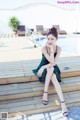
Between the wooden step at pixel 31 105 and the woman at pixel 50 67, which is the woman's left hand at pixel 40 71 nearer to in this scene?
the woman at pixel 50 67

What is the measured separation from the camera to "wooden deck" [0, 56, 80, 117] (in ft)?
9.86

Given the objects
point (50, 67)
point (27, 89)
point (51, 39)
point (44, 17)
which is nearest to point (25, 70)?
point (27, 89)

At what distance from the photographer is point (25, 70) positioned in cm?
370

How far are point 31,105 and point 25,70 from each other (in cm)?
85

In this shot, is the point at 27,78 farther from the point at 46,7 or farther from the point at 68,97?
the point at 46,7

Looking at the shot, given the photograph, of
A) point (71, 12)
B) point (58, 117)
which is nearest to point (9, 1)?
point (71, 12)

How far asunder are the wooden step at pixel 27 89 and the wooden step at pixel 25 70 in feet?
0.32

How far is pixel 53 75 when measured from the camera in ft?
9.96

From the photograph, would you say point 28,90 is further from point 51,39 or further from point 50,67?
point 51,39

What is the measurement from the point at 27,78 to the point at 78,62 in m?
1.38

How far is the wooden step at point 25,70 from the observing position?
11.0ft

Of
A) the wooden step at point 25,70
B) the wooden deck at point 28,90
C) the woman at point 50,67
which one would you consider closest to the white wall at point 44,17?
the wooden step at point 25,70

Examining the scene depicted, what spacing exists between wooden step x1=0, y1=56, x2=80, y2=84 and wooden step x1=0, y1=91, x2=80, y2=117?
1.31ft

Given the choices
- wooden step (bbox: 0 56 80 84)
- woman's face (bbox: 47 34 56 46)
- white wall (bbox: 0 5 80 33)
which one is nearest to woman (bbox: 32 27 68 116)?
woman's face (bbox: 47 34 56 46)
